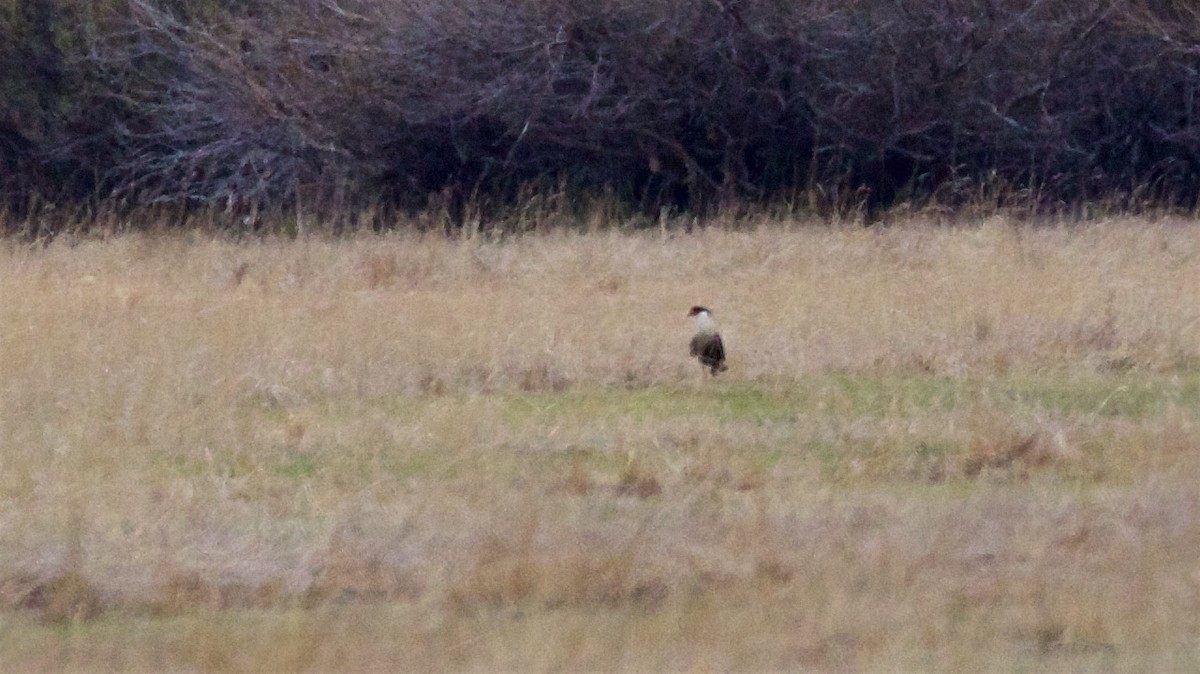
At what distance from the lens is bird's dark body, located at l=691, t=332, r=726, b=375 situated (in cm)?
841

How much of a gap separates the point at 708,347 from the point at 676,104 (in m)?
10.4

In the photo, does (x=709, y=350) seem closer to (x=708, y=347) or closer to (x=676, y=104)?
(x=708, y=347)

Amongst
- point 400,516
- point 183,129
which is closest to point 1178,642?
point 400,516

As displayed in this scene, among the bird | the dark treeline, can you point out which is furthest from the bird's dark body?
the dark treeline

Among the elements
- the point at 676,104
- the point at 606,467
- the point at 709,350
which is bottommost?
the point at 606,467

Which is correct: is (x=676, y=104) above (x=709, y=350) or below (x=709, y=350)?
above

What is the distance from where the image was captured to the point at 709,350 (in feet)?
27.6

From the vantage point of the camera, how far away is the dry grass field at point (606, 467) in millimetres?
4555

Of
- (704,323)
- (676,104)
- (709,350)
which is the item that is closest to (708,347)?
(709,350)

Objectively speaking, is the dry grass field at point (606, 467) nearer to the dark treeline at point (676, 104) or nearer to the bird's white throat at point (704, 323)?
the bird's white throat at point (704, 323)

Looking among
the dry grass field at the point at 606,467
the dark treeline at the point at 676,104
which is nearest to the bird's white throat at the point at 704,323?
the dry grass field at the point at 606,467

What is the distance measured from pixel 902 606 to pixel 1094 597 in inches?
20.5

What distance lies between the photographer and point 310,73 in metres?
18.6

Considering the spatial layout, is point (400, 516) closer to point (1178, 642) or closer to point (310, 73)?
point (1178, 642)
